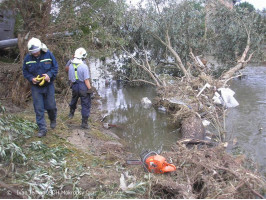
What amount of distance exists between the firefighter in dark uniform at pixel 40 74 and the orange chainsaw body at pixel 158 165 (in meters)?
1.96

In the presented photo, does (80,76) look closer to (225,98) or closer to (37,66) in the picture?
(37,66)

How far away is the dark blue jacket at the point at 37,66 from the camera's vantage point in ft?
13.2

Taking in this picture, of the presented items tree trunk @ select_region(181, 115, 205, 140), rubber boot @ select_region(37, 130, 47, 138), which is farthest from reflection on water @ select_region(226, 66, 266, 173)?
rubber boot @ select_region(37, 130, 47, 138)

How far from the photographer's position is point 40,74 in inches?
161

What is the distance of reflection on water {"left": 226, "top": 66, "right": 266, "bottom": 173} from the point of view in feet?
18.1

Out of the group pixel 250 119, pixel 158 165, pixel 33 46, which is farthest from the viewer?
pixel 250 119

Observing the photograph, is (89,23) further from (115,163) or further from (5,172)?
(5,172)

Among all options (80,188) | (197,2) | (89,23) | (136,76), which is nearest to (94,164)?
(80,188)

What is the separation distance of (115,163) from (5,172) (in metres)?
1.59

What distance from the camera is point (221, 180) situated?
3.20 meters

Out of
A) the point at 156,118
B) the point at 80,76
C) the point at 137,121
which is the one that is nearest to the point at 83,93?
the point at 80,76

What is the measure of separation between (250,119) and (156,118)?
2623mm

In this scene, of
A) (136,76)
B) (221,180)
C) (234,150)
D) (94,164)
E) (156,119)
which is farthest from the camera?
(136,76)

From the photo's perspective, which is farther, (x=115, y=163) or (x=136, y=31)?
(x=136, y=31)
